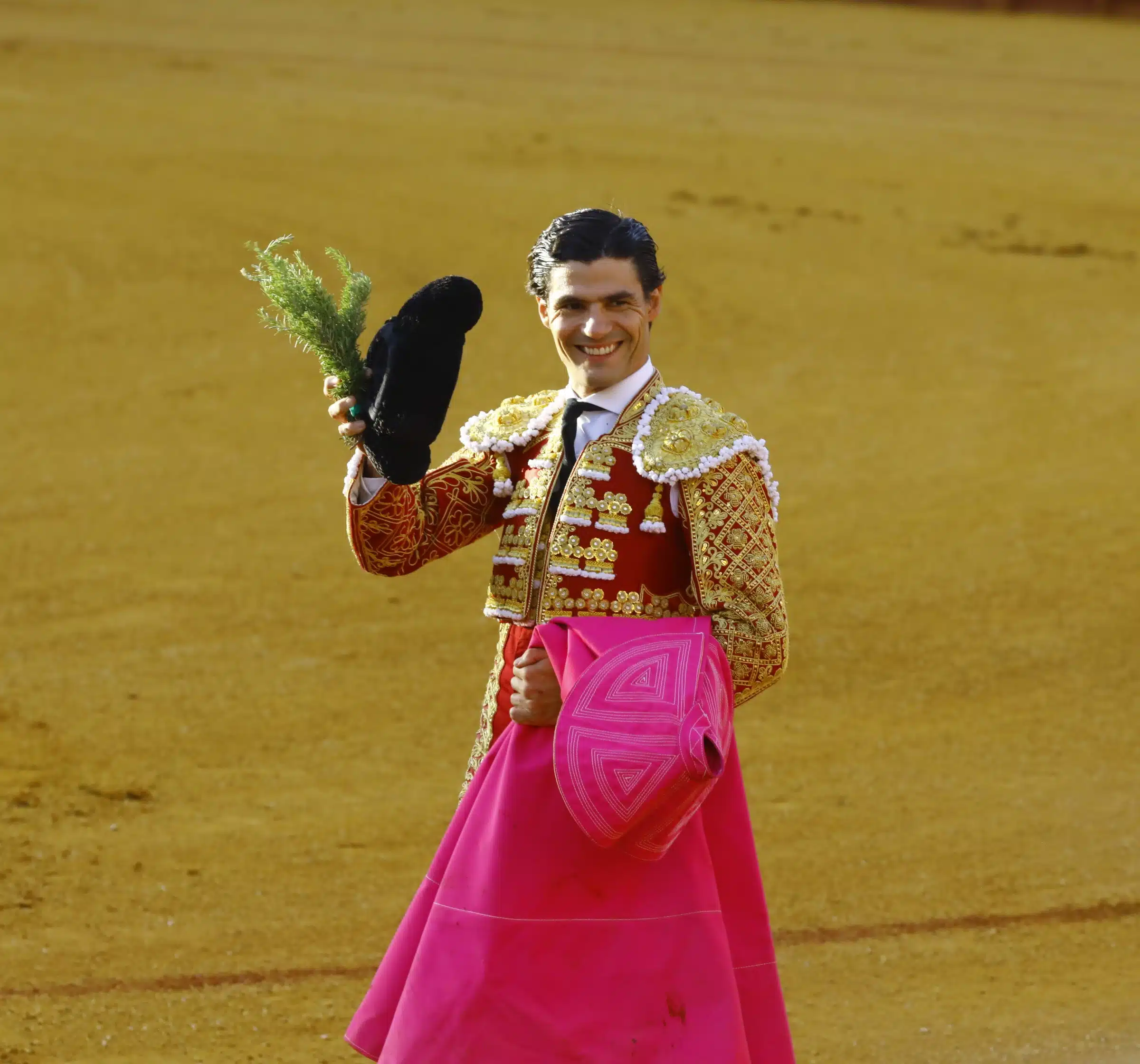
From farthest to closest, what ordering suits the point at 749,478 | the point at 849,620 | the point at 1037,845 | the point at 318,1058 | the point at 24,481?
the point at 24,481 → the point at 849,620 → the point at 1037,845 → the point at 318,1058 → the point at 749,478

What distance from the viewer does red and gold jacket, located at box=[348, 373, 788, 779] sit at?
302cm

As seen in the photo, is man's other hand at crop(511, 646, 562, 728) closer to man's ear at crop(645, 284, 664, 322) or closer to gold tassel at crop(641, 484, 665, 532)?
gold tassel at crop(641, 484, 665, 532)

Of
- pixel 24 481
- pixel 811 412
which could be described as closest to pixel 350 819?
pixel 24 481

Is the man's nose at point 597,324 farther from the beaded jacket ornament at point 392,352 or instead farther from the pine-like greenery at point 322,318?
the pine-like greenery at point 322,318

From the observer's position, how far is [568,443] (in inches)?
125

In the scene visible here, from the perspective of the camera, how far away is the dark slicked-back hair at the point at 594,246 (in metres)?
3.09

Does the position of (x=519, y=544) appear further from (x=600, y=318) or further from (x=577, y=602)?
(x=600, y=318)

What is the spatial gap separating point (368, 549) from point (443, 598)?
4.65 m

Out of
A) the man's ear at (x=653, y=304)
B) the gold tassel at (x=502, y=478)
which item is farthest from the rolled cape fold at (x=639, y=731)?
the man's ear at (x=653, y=304)

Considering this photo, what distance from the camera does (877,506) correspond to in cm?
888

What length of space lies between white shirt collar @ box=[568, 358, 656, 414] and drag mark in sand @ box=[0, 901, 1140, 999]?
216cm

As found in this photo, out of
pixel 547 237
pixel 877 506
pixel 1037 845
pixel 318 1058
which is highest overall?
pixel 877 506

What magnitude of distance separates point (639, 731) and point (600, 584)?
12.4 inches

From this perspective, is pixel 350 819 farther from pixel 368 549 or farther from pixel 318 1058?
pixel 368 549
